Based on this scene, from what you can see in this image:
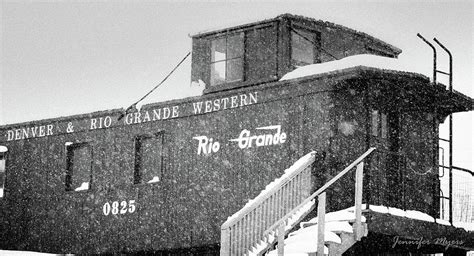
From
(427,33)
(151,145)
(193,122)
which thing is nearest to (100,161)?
(151,145)

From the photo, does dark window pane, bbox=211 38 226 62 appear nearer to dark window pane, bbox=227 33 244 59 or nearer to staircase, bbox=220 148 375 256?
dark window pane, bbox=227 33 244 59

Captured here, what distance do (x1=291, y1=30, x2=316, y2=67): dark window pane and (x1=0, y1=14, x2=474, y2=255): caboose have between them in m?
0.03

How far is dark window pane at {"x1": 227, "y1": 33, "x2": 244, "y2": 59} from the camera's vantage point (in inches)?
824

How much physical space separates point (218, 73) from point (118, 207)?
4196mm

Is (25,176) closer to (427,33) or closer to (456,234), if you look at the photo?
(456,234)

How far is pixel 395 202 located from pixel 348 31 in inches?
168

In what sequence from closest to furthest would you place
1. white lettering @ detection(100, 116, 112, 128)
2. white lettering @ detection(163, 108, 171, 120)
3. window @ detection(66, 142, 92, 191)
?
1. white lettering @ detection(163, 108, 171, 120)
2. white lettering @ detection(100, 116, 112, 128)
3. window @ detection(66, 142, 92, 191)


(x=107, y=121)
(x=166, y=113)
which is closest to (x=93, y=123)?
(x=107, y=121)

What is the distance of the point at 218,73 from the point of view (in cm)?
2128

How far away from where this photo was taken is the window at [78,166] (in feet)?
77.3

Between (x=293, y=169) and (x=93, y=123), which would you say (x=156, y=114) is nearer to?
(x=93, y=123)

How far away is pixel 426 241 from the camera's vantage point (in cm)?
1861

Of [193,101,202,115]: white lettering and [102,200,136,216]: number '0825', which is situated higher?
[193,101,202,115]: white lettering

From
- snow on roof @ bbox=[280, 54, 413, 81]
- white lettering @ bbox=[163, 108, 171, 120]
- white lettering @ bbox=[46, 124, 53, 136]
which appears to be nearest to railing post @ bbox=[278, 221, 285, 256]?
snow on roof @ bbox=[280, 54, 413, 81]
